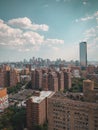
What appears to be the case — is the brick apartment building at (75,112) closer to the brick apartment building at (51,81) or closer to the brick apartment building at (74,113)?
the brick apartment building at (74,113)

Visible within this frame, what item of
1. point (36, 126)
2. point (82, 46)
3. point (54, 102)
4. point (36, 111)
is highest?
point (82, 46)

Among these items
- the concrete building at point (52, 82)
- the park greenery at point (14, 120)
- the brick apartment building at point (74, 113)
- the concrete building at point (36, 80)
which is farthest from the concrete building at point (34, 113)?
the concrete building at point (36, 80)

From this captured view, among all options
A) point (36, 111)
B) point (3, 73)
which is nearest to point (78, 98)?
point (36, 111)

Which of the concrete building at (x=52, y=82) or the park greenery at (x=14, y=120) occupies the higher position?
the concrete building at (x=52, y=82)

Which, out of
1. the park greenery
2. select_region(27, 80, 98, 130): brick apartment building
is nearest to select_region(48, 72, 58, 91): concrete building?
the park greenery

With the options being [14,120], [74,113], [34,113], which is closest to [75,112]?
[74,113]

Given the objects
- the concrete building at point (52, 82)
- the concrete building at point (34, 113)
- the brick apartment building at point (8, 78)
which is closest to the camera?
the concrete building at point (34, 113)

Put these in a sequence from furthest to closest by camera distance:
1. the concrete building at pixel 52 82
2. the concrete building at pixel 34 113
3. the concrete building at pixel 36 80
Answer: the concrete building at pixel 36 80, the concrete building at pixel 52 82, the concrete building at pixel 34 113

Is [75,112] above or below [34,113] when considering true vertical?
above

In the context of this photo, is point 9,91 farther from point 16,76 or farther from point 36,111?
point 36,111

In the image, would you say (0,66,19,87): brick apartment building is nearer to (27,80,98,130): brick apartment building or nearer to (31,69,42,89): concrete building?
(31,69,42,89): concrete building

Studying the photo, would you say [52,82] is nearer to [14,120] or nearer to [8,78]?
[8,78]
